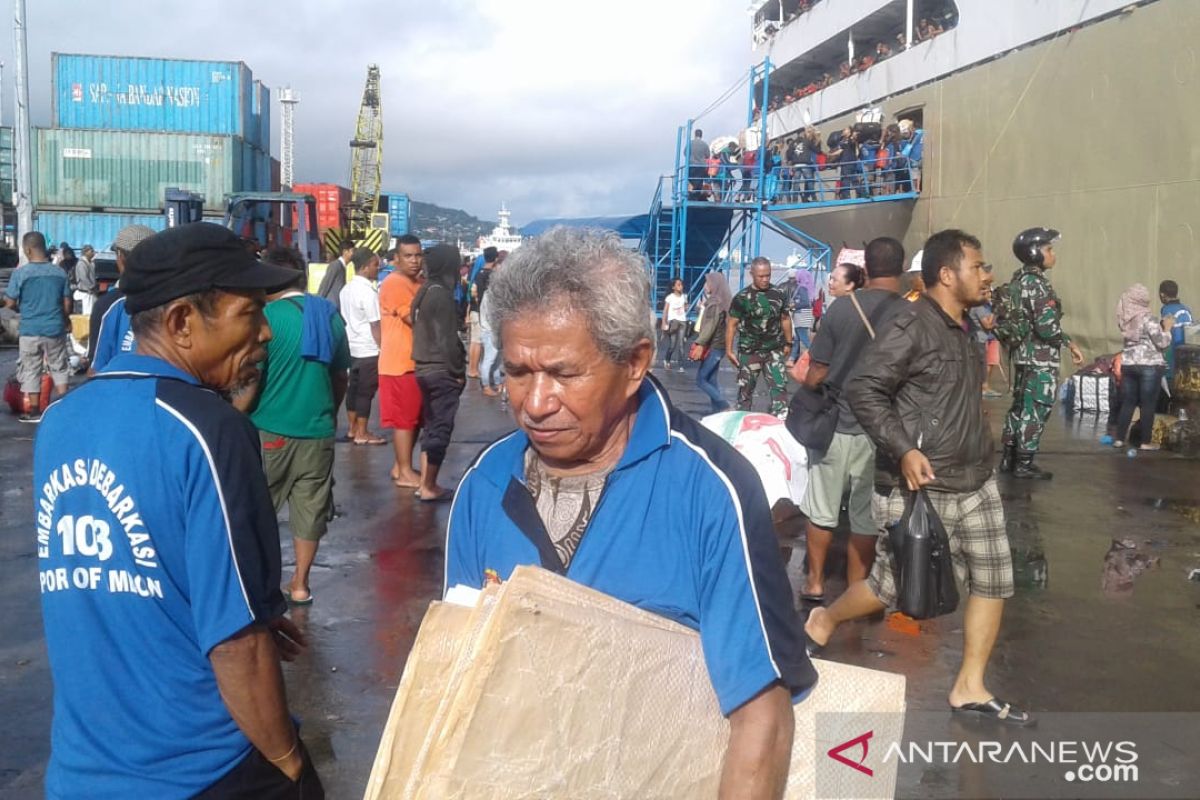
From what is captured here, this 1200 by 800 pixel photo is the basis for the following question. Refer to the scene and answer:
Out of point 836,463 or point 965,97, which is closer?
point 836,463

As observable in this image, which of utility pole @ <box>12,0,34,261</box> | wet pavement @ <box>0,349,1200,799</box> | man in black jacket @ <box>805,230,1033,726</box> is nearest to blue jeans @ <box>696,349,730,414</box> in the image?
wet pavement @ <box>0,349,1200,799</box>

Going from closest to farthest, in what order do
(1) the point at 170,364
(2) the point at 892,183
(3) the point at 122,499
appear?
(3) the point at 122,499, (1) the point at 170,364, (2) the point at 892,183

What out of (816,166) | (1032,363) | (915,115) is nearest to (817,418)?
(1032,363)

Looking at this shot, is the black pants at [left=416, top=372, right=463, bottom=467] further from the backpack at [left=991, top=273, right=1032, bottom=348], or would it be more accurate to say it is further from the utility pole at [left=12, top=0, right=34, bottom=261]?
the utility pole at [left=12, top=0, right=34, bottom=261]

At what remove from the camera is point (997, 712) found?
171 inches

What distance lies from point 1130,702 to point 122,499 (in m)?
4.22

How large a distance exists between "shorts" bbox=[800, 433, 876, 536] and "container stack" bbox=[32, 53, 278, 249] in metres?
33.4

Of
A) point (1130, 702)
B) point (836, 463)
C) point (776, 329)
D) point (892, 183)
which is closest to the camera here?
point (1130, 702)

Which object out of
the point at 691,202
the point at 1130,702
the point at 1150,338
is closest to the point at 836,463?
the point at 1130,702

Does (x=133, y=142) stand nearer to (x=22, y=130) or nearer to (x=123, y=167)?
(x=123, y=167)

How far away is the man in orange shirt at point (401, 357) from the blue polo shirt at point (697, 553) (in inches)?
249

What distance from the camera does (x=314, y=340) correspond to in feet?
17.9

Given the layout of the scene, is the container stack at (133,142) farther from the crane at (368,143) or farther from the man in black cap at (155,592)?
the man in black cap at (155,592)

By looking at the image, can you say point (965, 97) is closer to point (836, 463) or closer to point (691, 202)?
point (691, 202)
